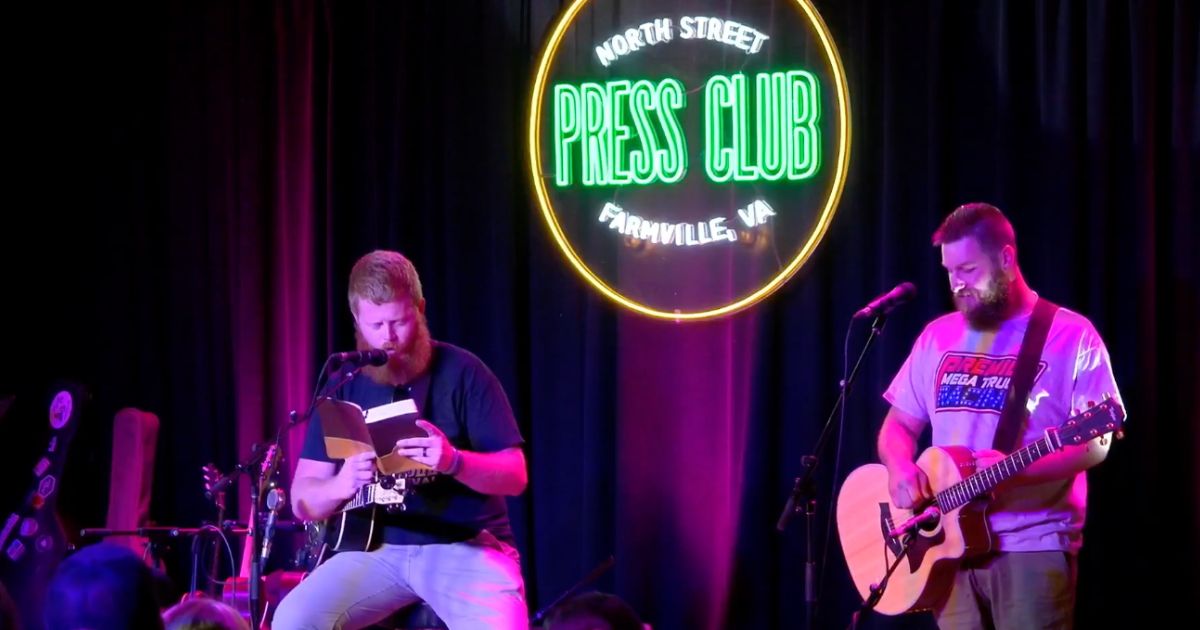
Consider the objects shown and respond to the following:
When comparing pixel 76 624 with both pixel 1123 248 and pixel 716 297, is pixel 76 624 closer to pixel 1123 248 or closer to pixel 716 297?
pixel 716 297

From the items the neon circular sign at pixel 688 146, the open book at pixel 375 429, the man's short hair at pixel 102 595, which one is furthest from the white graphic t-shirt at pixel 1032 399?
the man's short hair at pixel 102 595

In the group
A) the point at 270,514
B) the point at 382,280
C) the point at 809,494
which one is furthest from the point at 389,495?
the point at 809,494

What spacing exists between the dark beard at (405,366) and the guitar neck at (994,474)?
1.81 metres

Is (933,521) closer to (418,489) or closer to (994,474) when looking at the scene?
(994,474)

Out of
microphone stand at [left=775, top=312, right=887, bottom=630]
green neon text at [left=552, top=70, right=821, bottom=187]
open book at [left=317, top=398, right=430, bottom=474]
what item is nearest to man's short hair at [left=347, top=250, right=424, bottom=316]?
open book at [left=317, top=398, right=430, bottom=474]

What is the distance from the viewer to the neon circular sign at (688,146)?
18.0 feet

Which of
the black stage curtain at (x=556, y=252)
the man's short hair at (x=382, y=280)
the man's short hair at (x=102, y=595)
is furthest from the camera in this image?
the black stage curtain at (x=556, y=252)

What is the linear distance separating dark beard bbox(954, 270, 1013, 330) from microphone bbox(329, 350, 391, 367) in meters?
1.98

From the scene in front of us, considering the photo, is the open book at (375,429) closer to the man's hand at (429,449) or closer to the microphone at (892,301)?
the man's hand at (429,449)

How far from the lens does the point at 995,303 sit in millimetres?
4133

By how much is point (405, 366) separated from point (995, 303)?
201 cm

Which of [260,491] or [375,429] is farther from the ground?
[375,429]

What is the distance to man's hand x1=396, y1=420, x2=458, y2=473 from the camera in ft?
12.7

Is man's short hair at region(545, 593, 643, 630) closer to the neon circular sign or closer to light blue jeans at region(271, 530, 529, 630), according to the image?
light blue jeans at region(271, 530, 529, 630)
